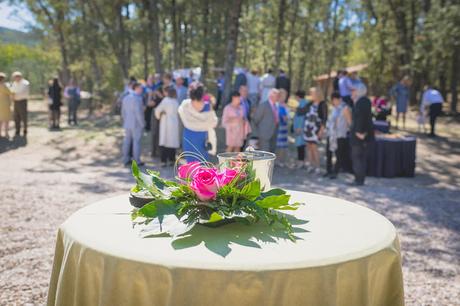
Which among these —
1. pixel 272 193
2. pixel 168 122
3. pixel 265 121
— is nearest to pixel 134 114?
pixel 168 122

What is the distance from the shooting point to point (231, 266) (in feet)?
5.92

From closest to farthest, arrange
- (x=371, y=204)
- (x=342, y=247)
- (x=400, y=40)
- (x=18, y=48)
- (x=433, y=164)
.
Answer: (x=342, y=247) → (x=371, y=204) → (x=433, y=164) → (x=400, y=40) → (x=18, y=48)

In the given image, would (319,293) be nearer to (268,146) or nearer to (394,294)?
(394,294)

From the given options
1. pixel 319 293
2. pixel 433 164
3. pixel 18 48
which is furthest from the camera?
pixel 18 48

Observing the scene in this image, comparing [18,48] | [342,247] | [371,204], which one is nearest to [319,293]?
[342,247]

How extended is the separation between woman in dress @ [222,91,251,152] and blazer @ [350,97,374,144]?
2.40 metres

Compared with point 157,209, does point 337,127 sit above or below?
above

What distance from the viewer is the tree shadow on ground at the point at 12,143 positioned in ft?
47.0

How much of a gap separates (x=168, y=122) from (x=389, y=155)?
4928 mm

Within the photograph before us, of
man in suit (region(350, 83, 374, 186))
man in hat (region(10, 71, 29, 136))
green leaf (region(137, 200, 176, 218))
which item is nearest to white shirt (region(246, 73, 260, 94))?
man in hat (region(10, 71, 29, 136))

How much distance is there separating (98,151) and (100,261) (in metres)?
13.0

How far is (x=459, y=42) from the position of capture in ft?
65.1

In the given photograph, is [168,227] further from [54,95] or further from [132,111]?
[54,95]

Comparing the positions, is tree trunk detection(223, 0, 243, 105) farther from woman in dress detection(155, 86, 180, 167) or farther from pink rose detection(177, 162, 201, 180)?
pink rose detection(177, 162, 201, 180)
